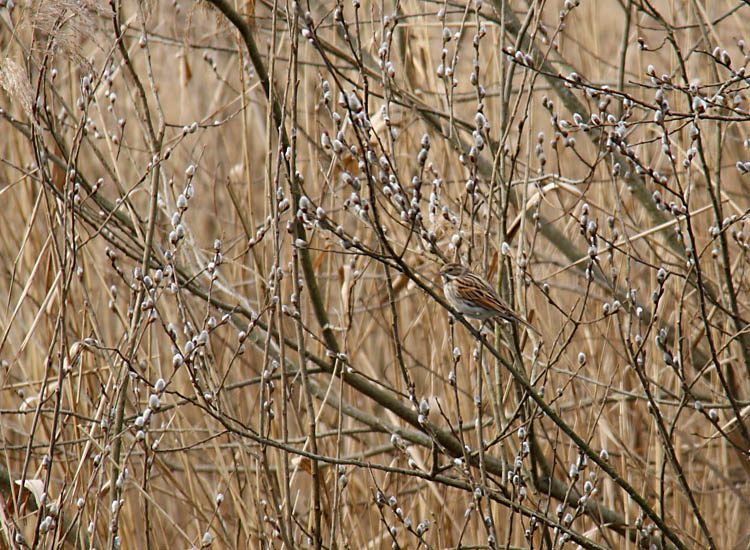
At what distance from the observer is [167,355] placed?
490 cm

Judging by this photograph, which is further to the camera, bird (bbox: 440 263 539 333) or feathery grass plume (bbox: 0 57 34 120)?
bird (bbox: 440 263 539 333)

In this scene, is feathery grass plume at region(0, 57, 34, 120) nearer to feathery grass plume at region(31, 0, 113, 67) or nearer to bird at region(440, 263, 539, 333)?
feathery grass plume at region(31, 0, 113, 67)

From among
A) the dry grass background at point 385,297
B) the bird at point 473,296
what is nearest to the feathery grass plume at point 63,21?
the dry grass background at point 385,297

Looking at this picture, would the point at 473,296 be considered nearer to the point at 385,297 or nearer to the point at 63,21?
the point at 385,297

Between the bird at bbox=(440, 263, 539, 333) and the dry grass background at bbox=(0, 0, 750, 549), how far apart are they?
0.30 feet

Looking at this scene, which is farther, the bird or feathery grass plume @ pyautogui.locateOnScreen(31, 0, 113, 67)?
the bird

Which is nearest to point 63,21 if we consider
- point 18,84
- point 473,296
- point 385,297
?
point 18,84

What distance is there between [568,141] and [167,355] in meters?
2.95

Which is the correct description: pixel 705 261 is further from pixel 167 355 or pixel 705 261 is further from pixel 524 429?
pixel 167 355

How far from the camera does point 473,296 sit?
3199 mm

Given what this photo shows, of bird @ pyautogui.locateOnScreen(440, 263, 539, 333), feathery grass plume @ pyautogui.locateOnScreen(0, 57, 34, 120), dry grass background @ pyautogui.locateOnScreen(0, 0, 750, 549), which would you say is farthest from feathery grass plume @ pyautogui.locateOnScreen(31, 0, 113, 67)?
bird @ pyautogui.locateOnScreen(440, 263, 539, 333)

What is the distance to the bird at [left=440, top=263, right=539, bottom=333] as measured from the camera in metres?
3.00

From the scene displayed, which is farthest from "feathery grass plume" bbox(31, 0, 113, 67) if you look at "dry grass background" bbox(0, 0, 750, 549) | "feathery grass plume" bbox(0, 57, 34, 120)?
"feathery grass plume" bbox(0, 57, 34, 120)

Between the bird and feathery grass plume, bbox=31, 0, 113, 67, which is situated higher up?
feathery grass plume, bbox=31, 0, 113, 67
